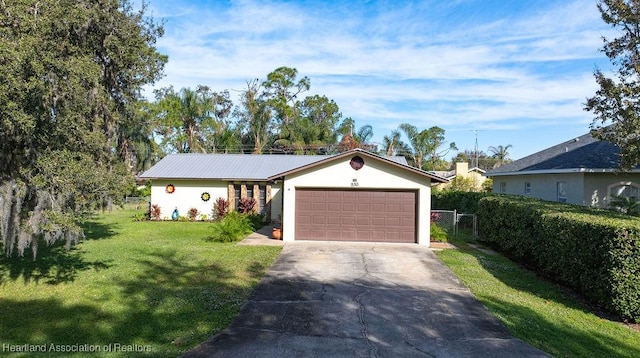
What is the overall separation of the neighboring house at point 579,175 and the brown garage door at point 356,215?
707cm

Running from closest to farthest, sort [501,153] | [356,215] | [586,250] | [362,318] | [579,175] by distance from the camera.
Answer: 1. [362,318]
2. [586,250]
3. [356,215]
4. [579,175]
5. [501,153]

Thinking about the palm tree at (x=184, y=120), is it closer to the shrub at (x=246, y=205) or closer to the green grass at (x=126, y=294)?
the shrub at (x=246, y=205)

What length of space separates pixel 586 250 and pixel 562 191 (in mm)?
11326

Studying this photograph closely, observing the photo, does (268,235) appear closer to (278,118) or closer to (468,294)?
(468,294)

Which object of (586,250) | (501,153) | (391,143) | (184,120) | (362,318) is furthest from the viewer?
(501,153)

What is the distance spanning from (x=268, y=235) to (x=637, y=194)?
14.5 meters

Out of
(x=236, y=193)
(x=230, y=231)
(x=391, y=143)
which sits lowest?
(x=230, y=231)

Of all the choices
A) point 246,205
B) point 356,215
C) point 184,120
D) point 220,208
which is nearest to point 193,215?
point 220,208

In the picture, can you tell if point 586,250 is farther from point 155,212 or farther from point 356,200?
point 155,212

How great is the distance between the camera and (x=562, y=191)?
18234 mm

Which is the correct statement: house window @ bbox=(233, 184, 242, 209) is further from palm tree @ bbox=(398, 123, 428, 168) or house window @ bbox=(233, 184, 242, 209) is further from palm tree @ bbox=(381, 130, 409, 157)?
palm tree @ bbox=(398, 123, 428, 168)

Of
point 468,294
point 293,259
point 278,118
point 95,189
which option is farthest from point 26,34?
point 278,118

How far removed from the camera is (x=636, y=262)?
7.24m

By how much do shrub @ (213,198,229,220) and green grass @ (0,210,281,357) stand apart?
7.16 meters
